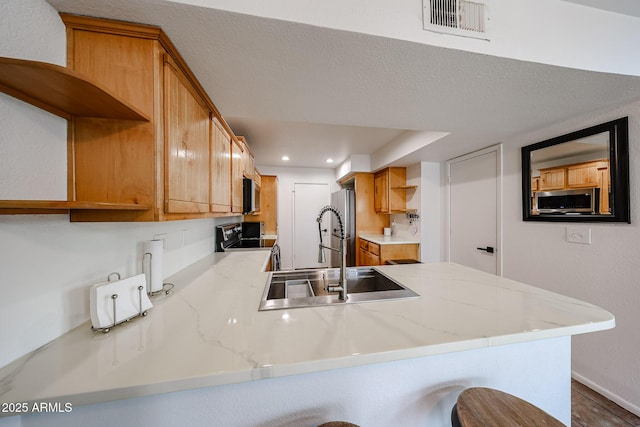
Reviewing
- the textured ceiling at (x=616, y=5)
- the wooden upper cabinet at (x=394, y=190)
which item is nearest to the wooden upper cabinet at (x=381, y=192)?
the wooden upper cabinet at (x=394, y=190)

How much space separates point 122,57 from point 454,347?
5.23 feet

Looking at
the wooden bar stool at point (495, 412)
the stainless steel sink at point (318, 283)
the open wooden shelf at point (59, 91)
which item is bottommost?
the wooden bar stool at point (495, 412)

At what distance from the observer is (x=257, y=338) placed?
743mm

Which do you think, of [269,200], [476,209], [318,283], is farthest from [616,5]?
[269,200]

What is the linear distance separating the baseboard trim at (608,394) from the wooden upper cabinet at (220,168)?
3060 mm

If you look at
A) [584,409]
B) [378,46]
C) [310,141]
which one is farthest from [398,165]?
[584,409]

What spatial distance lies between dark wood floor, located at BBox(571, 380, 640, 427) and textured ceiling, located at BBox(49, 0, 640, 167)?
207 centimetres

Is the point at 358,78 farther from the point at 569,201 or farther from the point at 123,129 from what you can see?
the point at 569,201

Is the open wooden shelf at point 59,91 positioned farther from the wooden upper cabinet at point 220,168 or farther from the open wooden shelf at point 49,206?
the wooden upper cabinet at point 220,168

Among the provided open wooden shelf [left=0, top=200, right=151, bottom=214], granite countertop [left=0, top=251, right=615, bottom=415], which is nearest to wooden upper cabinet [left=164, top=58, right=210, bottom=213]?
open wooden shelf [left=0, top=200, right=151, bottom=214]

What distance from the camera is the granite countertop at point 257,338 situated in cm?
57

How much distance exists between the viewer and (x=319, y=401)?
78cm

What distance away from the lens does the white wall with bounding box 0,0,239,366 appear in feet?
2.02

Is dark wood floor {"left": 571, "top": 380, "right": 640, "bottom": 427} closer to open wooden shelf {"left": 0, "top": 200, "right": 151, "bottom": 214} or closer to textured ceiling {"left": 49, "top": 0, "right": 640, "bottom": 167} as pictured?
textured ceiling {"left": 49, "top": 0, "right": 640, "bottom": 167}
